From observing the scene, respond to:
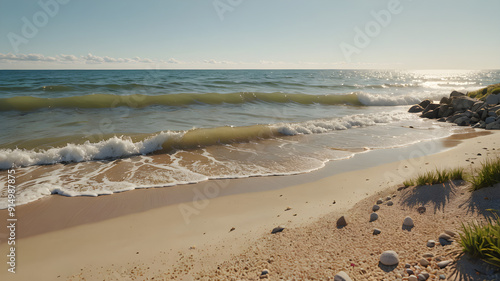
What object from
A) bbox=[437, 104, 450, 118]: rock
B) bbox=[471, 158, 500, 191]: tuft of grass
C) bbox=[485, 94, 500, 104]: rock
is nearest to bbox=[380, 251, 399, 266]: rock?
bbox=[471, 158, 500, 191]: tuft of grass

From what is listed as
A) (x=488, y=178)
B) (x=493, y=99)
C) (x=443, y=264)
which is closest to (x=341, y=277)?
(x=443, y=264)

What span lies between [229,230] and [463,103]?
60.4 feet

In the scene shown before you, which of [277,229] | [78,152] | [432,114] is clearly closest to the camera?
[277,229]

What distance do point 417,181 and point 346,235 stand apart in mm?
1965

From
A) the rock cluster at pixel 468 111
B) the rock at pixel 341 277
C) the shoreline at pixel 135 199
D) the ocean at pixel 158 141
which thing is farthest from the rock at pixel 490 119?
the rock at pixel 341 277

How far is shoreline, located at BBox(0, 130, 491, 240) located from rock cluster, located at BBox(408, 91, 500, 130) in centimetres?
934

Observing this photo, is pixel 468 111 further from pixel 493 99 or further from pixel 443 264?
pixel 443 264

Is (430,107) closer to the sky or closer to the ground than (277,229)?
closer to the sky

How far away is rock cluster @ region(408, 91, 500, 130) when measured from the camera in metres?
13.6

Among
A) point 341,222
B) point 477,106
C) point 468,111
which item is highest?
point 477,106

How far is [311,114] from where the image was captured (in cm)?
1803

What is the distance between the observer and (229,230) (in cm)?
439

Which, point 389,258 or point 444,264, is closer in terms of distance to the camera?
point 444,264

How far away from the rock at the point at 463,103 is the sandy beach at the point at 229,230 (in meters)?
12.4
